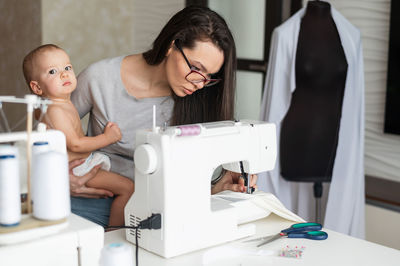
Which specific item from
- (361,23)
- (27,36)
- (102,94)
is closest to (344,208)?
(361,23)

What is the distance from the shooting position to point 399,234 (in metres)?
2.76

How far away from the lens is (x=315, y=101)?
271cm

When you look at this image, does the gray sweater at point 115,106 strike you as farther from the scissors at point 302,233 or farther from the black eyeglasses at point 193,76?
the scissors at point 302,233

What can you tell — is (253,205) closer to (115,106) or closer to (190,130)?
(190,130)

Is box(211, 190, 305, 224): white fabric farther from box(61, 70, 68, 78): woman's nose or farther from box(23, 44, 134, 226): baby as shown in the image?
box(61, 70, 68, 78): woman's nose

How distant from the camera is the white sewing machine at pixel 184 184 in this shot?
4.44ft

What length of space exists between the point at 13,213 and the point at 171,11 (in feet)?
12.0

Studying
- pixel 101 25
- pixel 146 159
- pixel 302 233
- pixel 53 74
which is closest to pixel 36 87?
pixel 53 74

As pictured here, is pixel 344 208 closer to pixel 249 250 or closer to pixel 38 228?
pixel 249 250

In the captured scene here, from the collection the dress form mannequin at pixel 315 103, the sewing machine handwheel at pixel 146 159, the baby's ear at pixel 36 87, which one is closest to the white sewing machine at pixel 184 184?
the sewing machine handwheel at pixel 146 159

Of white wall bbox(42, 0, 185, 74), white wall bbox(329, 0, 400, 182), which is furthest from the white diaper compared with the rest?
white wall bbox(42, 0, 185, 74)

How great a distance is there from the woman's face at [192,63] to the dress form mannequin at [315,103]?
1076 mm

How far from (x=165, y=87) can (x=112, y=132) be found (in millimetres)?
251

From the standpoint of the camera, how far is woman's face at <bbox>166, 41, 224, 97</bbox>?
1686mm
